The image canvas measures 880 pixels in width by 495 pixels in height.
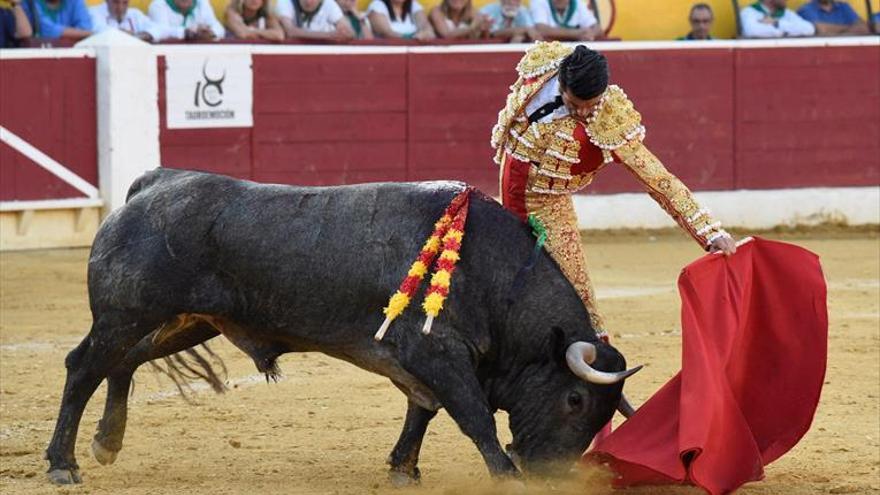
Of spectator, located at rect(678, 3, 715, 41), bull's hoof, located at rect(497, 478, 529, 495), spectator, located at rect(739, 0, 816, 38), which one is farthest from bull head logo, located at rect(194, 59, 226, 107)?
bull's hoof, located at rect(497, 478, 529, 495)

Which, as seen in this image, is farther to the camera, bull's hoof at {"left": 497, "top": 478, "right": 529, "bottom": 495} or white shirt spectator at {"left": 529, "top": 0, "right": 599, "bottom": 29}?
white shirt spectator at {"left": 529, "top": 0, "right": 599, "bottom": 29}

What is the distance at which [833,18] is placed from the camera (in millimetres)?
12156

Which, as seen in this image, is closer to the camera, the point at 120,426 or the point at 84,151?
the point at 120,426

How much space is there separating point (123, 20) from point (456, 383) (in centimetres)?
604

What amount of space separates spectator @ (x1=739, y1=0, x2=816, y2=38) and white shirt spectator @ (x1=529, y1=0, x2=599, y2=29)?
111cm

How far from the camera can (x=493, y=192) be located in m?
10.8

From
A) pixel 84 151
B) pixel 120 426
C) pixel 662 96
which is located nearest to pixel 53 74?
pixel 84 151

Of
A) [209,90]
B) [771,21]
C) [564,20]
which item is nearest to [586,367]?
[209,90]

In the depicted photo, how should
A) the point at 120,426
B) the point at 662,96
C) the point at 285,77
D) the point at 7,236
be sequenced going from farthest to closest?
the point at 662,96 < the point at 285,77 < the point at 7,236 < the point at 120,426

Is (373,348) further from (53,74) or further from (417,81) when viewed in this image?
(417,81)

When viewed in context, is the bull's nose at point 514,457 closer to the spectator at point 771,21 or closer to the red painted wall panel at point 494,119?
the red painted wall panel at point 494,119

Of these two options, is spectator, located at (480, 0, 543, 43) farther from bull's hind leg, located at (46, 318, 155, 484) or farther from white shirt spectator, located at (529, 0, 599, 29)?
bull's hind leg, located at (46, 318, 155, 484)

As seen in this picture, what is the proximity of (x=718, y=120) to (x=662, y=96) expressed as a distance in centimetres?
43

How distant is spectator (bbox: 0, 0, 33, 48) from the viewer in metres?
9.58
